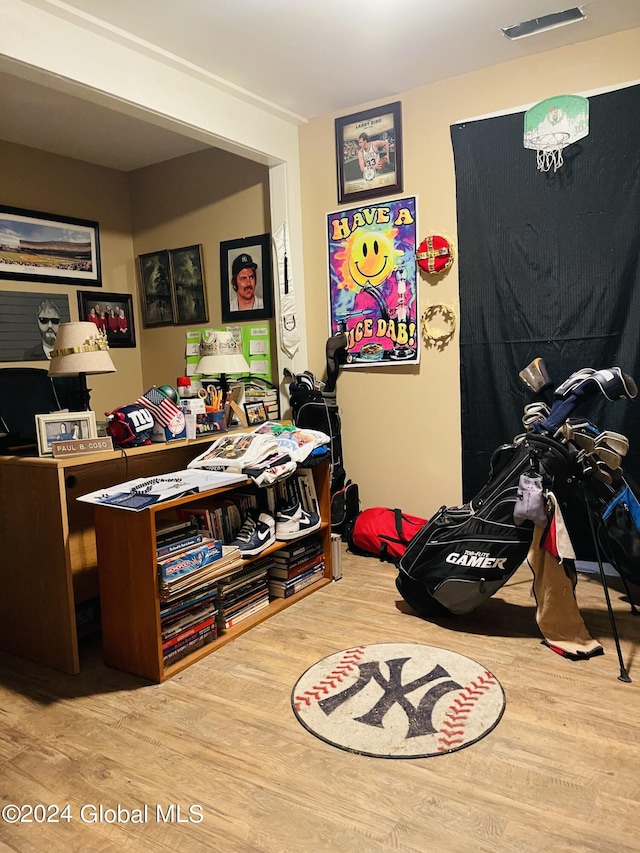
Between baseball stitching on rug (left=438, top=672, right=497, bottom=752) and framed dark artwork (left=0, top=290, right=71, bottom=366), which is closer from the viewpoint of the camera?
baseball stitching on rug (left=438, top=672, right=497, bottom=752)

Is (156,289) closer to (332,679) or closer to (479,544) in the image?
(479,544)

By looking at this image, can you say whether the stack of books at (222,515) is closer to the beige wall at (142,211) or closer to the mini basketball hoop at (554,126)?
the beige wall at (142,211)

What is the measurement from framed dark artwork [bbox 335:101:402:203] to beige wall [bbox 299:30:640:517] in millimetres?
58

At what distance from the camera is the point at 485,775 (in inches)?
66.6

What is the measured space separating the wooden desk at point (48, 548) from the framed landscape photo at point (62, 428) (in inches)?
2.6

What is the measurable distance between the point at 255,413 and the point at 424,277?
1250 millimetres

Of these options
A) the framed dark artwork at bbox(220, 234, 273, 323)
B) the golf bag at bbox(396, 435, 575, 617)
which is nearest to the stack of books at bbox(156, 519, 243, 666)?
the golf bag at bbox(396, 435, 575, 617)

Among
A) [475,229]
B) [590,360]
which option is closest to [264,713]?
[590,360]

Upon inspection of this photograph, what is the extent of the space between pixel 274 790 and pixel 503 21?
3.16 m

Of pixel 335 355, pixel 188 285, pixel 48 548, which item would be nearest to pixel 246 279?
pixel 188 285

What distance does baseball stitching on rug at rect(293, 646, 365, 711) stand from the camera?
2.08 m

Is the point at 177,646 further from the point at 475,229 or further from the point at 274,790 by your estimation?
the point at 475,229

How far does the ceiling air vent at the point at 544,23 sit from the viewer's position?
9.02 ft

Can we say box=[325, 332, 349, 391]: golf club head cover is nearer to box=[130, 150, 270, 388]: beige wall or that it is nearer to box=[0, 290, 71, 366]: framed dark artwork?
box=[130, 150, 270, 388]: beige wall
